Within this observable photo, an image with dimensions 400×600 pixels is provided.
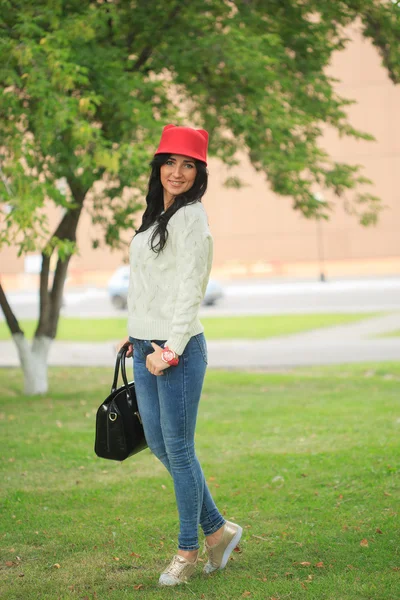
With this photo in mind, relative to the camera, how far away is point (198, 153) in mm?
3916

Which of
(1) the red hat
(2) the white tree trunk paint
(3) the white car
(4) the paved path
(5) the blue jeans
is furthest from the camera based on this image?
(3) the white car

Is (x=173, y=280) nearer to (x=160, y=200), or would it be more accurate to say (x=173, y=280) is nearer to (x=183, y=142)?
(x=160, y=200)

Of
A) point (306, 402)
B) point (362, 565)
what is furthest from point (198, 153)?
point (306, 402)

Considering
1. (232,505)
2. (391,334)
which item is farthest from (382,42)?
(391,334)

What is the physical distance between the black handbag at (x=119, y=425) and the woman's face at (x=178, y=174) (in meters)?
0.78

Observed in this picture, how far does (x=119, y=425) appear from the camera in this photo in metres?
4.04

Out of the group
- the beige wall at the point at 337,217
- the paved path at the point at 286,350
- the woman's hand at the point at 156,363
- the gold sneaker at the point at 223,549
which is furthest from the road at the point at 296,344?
the beige wall at the point at 337,217

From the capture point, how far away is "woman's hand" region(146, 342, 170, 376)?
368 cm

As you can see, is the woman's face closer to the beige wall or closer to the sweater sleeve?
the sweater sleeve

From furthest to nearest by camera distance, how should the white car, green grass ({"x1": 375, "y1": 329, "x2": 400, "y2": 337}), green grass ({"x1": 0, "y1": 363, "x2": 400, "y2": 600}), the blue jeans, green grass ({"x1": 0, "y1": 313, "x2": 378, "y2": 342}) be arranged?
1. the white car
2. green grass ({"x1": 0, "y1": 313, "x2": 378, "y2": 342})
3. green grass ({"x1": 375, "y1": 329, "x2": 400, "y2": 337})
4. green grass ({"x1": 0, "y1": 363, "x2": 400, "y2": 600})
5. the blue jeans

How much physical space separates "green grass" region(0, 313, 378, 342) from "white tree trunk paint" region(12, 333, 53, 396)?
362 inches

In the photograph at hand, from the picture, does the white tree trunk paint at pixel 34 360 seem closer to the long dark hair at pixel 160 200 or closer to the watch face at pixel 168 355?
the long dark hair at pixel 160 200

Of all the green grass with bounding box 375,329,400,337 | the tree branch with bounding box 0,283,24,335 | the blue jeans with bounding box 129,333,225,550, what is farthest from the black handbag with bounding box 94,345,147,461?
the green grass with bounding box 375,329,400,337

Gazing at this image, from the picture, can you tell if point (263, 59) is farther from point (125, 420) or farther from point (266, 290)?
point (266, 290)
